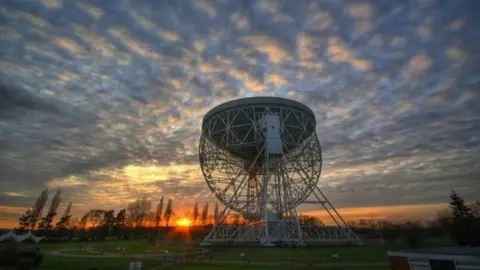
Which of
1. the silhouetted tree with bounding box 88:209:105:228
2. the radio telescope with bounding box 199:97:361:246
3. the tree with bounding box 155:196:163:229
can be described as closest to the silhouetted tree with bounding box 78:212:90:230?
the silhouetted tree with bounding box 88:209:105:228

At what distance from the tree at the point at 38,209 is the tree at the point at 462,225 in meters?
76.0

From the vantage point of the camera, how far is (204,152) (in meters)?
34.3

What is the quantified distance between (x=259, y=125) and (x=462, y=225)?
31.8 m

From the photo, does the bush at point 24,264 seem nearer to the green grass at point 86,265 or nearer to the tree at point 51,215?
the green grass at point 86,265

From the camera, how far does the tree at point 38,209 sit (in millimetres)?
65875

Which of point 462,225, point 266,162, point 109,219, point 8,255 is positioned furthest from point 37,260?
point 109,219

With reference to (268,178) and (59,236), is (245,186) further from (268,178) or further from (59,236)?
(59,236)

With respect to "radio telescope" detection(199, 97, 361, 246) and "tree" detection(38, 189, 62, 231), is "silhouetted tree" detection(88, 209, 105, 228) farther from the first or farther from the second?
"radio telescope" detection(199, 97, 361, 246)

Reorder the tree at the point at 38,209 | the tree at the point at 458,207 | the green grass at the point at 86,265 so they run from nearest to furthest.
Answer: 1. the green grass at the point at 86,265
2. the tree at the point at 458,207
3. the tree at the point at 38,209

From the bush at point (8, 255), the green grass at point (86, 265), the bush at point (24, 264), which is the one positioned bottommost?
the green grass at point (86, 265)

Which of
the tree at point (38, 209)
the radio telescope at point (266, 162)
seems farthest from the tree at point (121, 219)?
the radio telescope at point (266, 162)

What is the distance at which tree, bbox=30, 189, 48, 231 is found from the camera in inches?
2594

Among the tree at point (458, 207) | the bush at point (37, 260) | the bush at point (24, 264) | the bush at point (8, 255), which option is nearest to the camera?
the bush at point (24, 264)

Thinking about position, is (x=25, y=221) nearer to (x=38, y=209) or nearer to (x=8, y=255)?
(x=38, y=209)
